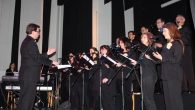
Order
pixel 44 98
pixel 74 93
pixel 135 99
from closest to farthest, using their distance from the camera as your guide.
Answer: pixel 135 99
pixel 74 93
pixel 44 98

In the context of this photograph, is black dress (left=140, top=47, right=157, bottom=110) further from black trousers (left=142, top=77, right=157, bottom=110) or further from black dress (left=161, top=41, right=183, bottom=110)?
black dress (left=161, top=41, right=183, bottom=110)

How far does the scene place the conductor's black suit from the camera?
4.89 meters

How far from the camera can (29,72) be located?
4961 millimetres

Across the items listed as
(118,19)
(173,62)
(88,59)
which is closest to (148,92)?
(173,62)

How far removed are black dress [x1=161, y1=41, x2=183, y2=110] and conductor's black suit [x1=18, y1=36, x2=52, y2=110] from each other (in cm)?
212

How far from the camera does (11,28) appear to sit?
10734 mm

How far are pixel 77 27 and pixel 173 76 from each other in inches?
243

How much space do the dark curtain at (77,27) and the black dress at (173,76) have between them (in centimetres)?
531

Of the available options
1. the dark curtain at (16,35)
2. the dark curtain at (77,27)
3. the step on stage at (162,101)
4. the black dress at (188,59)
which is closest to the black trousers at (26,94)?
the step on stage at (162,101)

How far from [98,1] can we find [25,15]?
9.68 feet

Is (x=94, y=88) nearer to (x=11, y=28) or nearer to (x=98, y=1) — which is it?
(x=98, y=1)

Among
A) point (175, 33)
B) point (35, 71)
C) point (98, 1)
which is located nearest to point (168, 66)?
point (175, 33)

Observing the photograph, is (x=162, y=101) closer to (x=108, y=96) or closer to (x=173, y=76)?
(x=173, y=76)

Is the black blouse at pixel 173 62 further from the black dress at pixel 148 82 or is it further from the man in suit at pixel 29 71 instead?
the man in suit at pixel 29 71
